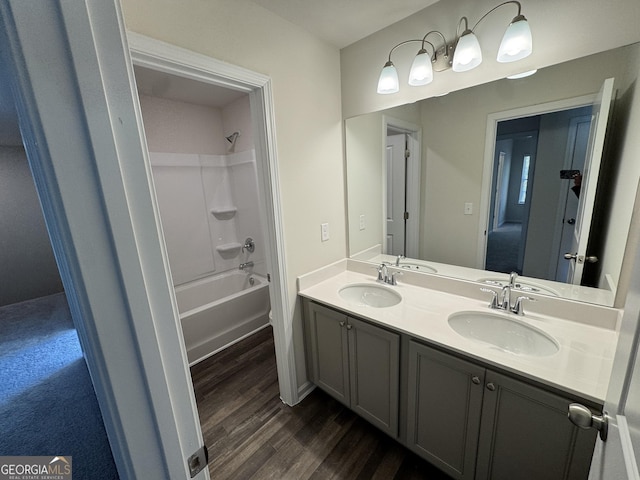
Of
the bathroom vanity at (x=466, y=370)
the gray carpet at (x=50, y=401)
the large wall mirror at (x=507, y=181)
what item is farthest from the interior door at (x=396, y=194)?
the gray carpet at (x=50, y=401)

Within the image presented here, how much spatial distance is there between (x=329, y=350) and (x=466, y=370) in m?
0.86

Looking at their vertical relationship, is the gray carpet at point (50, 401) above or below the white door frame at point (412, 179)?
below

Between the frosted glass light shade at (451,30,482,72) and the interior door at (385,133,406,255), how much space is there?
1.77 feet

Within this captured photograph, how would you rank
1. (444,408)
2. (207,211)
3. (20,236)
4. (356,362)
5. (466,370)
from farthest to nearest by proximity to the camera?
(20,236)
(207,211)
(356,362)
(444,408)
(466,370)

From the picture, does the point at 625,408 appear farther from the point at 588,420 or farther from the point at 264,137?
the point at 264,137

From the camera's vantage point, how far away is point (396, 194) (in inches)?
78.7

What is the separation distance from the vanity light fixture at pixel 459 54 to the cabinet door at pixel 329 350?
1.46 metres

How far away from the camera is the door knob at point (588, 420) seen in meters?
0.64

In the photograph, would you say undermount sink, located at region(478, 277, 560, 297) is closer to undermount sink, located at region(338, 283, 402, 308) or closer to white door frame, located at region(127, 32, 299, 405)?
undermount sink, located at region(338, 283, 402, 308)

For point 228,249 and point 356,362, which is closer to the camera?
point 356,362

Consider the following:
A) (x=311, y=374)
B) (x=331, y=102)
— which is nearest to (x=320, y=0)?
(x=331, y=102)

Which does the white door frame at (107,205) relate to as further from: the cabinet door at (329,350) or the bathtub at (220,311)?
the bathtub at (220,311)

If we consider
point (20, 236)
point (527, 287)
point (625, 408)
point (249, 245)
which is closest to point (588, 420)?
point (625, 408)

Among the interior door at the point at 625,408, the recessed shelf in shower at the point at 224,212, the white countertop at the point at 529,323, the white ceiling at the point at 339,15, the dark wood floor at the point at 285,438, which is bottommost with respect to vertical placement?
the dark wood floor at the point at 285,438
